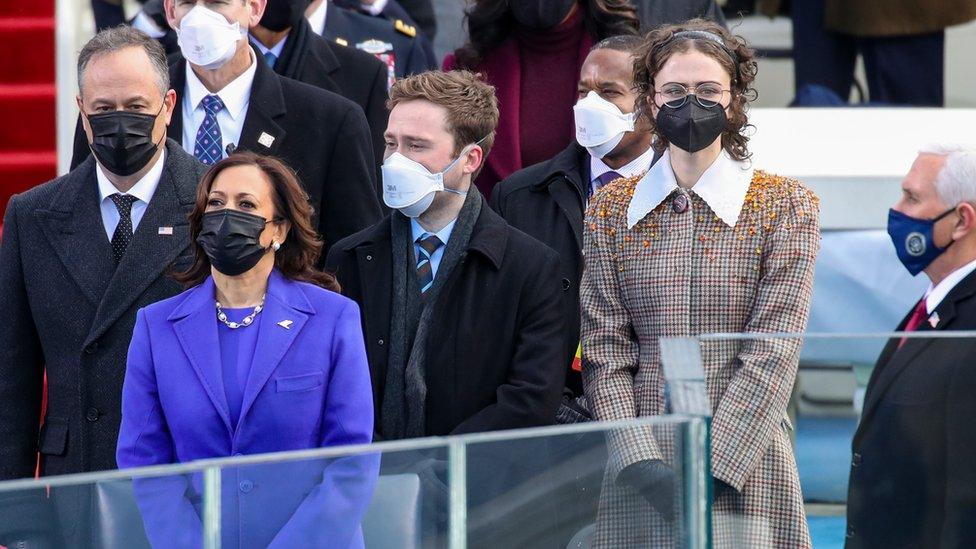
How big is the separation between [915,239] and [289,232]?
1678 mm

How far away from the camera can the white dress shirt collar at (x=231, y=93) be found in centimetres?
540

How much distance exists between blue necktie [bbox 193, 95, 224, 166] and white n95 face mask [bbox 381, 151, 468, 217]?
834 mm

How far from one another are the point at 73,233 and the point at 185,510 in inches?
59.7

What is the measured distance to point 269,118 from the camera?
5363mm

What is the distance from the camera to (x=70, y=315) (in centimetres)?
464

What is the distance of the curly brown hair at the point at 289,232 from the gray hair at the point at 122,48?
1.83ft

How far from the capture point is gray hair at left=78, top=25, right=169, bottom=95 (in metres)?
4.79

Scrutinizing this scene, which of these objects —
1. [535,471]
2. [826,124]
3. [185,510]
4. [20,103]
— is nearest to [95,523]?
[185,510]

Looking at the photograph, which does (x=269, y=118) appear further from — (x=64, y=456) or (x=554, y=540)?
(x=554, y=540)


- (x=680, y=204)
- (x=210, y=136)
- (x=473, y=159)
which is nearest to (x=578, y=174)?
(x=473, y=159)

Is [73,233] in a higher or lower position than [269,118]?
lower

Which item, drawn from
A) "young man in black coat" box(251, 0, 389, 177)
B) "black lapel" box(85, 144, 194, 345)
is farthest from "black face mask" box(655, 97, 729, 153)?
"young man in black coat" box(251, 0, 389, 177)

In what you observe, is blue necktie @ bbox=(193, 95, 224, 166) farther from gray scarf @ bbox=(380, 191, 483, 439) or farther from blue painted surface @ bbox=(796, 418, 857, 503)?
blue painted surface @ bbox=(796, 418, 857, 503)

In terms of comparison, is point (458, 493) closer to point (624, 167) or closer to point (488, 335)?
point (488, 335)
